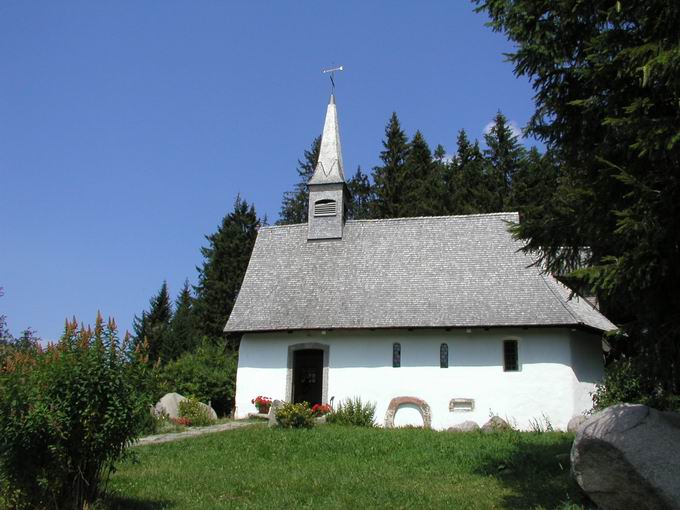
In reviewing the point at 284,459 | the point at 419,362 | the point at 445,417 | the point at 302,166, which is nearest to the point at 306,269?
the point at 419,362

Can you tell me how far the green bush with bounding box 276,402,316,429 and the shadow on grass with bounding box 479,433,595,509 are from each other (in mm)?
5619

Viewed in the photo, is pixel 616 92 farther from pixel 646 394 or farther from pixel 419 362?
pixel 419 362

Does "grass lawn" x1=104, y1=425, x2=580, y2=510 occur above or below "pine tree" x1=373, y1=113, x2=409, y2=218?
below

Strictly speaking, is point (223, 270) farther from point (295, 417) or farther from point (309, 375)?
point (295, 417)

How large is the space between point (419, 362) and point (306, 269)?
5.46m

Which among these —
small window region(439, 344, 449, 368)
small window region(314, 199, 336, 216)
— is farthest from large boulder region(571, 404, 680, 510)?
small window region(314, 199, 336, 216)

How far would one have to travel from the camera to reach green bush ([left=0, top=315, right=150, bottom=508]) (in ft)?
24.4

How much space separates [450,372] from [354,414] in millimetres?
3294

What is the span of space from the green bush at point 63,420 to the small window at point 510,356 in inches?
564

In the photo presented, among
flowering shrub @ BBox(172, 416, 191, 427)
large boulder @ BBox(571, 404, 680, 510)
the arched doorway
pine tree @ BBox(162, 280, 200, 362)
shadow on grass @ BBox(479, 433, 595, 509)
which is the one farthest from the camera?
pine tree @ BBox(162, 280, 200, 362)

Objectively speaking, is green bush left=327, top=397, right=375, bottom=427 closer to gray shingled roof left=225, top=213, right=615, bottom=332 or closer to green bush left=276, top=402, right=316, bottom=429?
gray shingled roof left=225, top=213, right=615, bottom=332

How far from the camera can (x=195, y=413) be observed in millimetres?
20312

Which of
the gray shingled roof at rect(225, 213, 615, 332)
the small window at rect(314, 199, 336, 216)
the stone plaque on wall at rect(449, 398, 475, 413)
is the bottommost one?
the stone plaque on wall at rect(449, 398, 475, 413)

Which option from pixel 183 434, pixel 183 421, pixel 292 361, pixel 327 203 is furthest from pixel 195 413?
pixel 327 203
